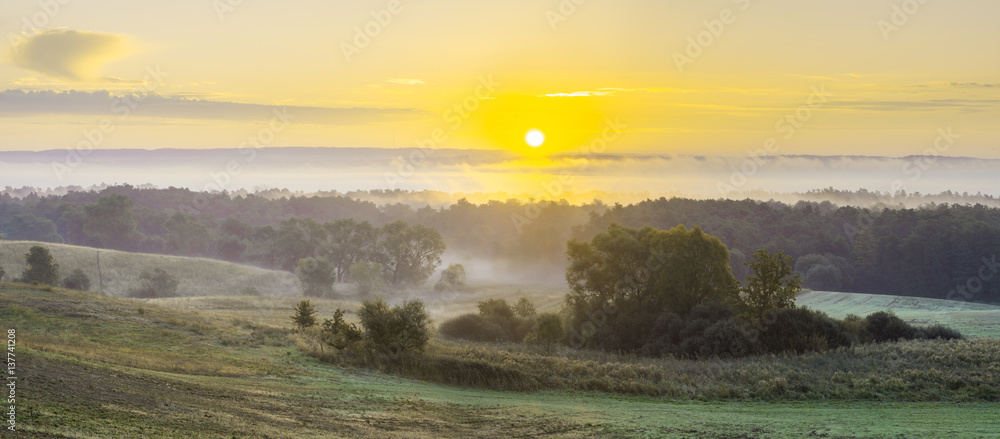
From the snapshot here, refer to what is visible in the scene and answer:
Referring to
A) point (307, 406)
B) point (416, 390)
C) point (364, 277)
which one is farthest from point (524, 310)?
point (364, 277)

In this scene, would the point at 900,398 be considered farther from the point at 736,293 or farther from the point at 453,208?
the point at 453,208

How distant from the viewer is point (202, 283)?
9012 centimetres

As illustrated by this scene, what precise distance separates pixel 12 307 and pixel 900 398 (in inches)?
1235

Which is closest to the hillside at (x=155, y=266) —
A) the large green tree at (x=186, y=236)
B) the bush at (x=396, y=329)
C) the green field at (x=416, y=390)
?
the large green tree at (x=186, y=236)

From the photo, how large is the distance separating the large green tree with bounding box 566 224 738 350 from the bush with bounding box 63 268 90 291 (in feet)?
175

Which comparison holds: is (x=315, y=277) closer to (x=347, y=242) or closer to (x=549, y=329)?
(x=347, y=242)

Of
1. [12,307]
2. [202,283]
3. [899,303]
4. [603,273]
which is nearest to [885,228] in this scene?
[899,303]

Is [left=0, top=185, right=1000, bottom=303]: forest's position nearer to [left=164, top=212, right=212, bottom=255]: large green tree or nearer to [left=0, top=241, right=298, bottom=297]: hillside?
[left=164, top=212, right=212, bottom=255]: large green tree

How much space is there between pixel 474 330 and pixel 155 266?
58.4 meters

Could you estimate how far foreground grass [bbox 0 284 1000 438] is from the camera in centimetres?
1238

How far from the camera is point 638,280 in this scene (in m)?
49.7

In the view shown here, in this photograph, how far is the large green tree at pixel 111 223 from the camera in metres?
118

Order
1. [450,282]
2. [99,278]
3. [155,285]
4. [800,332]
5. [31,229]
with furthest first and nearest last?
[31,229], [450,282], [155,285], [99,278], [800,332]

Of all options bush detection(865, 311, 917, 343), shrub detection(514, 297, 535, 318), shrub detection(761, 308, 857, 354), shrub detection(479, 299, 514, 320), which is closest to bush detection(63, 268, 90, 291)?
shrub detection(479, 299, 514, 320)
